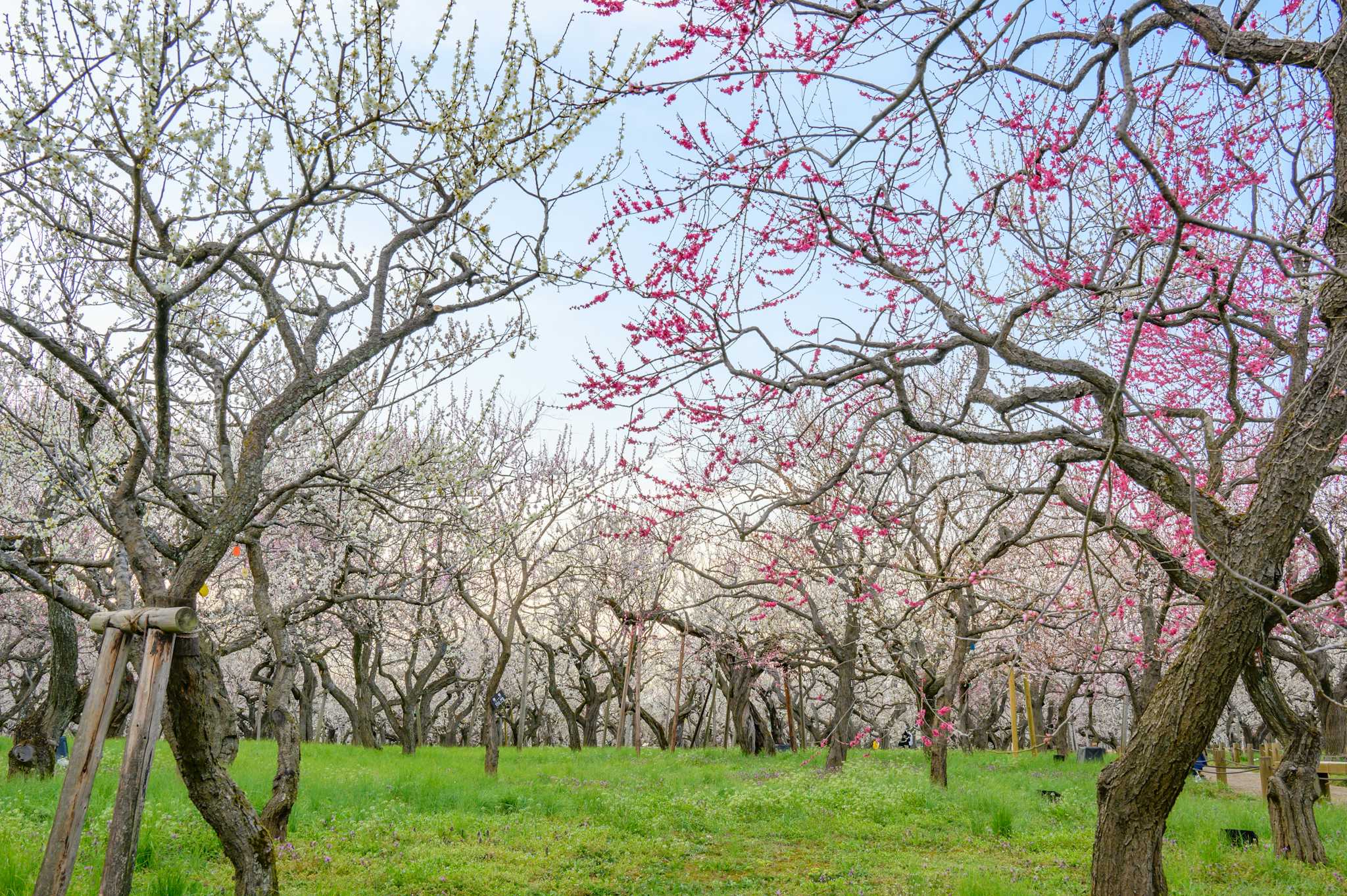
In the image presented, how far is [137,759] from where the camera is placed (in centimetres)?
447

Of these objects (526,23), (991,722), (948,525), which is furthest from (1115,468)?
(991,722)

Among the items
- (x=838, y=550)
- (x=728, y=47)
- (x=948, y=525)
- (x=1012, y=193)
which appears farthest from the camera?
(x=948, y=525)

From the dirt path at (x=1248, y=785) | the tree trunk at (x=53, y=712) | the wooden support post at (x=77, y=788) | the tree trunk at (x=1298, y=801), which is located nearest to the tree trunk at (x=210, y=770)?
the wooden support post at (x=77, y=788)

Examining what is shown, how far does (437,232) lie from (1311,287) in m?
6.04

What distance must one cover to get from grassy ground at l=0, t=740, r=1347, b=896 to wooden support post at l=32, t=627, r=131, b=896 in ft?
4.62

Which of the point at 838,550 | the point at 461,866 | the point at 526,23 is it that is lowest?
the point at 461,866

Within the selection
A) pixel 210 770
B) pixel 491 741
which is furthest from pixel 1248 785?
pixel 210 770

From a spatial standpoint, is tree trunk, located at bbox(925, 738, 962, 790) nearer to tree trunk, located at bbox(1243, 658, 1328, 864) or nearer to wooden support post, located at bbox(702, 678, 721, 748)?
tree trunk, located at bbox(1243, 658, 1328, 864)

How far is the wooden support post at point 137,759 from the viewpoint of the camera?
443 centimetres

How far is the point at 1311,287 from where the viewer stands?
226 inches

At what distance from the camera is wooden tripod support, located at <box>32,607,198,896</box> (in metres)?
4.26

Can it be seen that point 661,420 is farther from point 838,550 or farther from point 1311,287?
point 838,550

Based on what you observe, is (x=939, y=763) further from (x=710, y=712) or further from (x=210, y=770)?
(x=710, y=712)

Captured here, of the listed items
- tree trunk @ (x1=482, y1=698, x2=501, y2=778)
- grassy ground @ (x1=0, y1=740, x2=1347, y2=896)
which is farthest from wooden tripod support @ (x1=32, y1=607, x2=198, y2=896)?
tree trunk @ (x1=482, y1=698, x2=501, y2=778)
